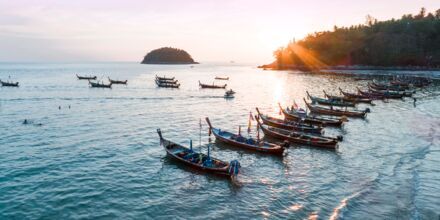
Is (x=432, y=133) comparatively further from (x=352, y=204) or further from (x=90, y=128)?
(x=90, y=128)

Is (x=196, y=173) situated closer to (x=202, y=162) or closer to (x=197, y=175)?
(x=197, y=175)

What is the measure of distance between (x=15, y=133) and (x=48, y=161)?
17.2 meters

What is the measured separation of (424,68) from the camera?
7800 inches

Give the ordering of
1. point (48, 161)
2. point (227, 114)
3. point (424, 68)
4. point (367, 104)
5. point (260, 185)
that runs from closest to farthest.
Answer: point (260, 185), point (48, 161), point (227, 114), point (367, 104), point (424, 68)

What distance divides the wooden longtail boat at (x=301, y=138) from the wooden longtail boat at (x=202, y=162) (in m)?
15.5

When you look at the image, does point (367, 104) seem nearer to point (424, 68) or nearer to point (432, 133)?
point (432, 133)

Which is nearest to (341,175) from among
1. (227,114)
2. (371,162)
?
(371,162)

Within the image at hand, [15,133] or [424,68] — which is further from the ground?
[424,68]

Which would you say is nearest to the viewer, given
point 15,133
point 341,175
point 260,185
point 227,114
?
point 260,185

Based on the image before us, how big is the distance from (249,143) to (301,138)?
8.21 metres

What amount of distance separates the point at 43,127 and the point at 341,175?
46.3 m

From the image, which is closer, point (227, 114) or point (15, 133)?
point (15, 133)

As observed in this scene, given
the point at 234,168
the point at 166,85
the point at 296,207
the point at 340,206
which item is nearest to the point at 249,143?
the point at 234,168

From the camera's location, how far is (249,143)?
152ft
